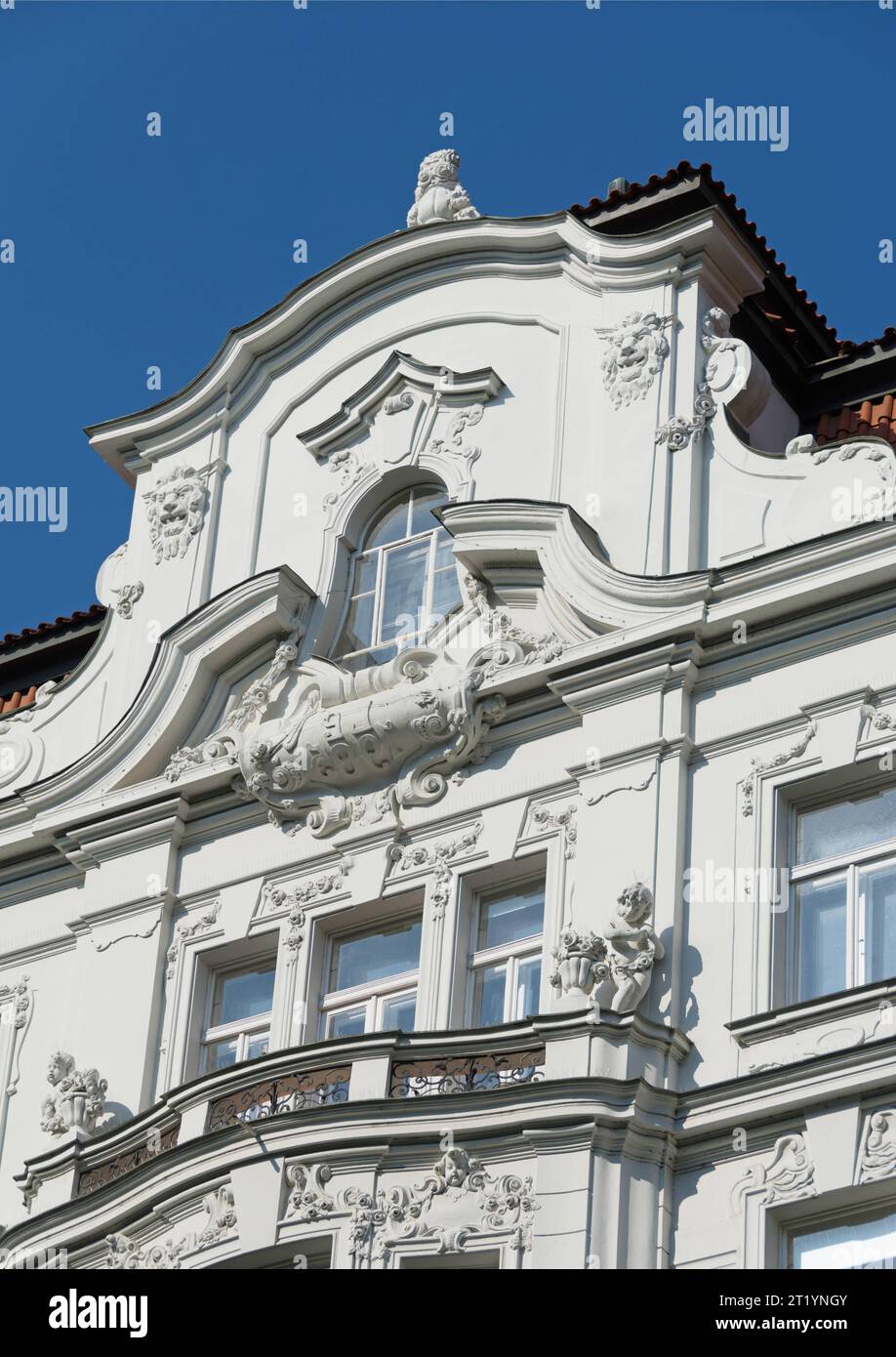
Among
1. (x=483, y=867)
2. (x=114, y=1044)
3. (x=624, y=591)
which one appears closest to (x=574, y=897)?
(x=483, y=867)

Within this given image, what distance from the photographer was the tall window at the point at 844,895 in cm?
1842

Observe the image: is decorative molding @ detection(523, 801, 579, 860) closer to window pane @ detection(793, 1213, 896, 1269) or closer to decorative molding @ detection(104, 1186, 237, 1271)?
decorative molding @ detection(104, 1186, 237, 1271)

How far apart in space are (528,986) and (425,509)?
14.1ft

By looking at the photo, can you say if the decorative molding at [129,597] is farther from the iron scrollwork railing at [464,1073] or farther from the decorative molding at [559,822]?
the iron scrollwork railing at [464,1073]

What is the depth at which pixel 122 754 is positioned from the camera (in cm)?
2211

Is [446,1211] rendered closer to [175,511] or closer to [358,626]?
[358,626]

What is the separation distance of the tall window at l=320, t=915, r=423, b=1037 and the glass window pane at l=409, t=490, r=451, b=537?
324 cm

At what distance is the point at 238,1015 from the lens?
819 inches

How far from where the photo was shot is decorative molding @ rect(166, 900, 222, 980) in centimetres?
2103

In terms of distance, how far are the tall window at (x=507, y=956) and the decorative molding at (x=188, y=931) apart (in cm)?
201

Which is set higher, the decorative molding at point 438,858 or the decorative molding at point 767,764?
the decorative molding at point 767,764

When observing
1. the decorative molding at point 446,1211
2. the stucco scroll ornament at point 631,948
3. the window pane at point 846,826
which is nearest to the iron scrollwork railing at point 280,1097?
the decorative molding at point 446,1211

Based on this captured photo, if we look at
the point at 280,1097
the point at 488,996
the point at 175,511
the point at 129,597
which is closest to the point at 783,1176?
the point at 488,996
